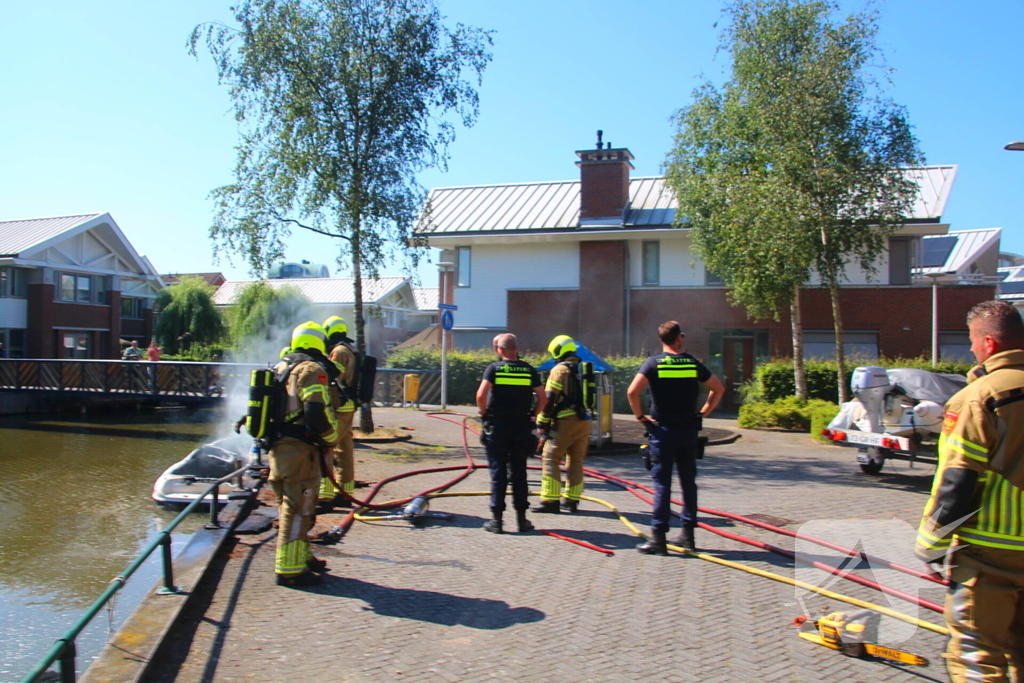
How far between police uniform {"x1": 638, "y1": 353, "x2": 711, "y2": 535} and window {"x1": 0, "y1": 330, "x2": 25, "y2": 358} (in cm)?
3518

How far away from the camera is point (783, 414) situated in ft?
59.5

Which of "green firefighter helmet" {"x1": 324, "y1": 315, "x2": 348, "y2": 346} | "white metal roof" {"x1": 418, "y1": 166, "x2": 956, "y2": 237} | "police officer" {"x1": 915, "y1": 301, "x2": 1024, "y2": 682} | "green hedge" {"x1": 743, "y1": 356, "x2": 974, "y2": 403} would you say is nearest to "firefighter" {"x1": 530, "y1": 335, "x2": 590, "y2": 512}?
"green firefighter helmet" {"x1": 324, "y1": 315, "x2": 348, "y2": 346}

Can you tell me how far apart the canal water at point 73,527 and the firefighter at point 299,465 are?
123 centimetres

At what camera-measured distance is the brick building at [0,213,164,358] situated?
3306cm

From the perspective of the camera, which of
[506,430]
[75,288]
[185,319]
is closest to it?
[506,430]

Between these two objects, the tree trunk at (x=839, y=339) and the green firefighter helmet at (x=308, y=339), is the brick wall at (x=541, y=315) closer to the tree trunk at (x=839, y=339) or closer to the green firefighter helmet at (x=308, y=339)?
the tree trunk at (x=839, y=339)

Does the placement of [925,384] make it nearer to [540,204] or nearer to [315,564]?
[315,564]

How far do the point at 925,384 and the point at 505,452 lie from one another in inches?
268

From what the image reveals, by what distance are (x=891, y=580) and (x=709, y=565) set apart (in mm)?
1350

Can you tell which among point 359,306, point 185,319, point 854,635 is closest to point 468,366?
point 359,306

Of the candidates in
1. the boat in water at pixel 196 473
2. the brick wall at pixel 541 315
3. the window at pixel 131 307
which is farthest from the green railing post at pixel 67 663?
the window at pixel 131 307

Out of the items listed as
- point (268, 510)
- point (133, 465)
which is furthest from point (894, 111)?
point (133, 465)

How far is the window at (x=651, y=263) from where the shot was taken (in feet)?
86.8

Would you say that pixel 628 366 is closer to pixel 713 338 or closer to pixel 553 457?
pixel 713 338
